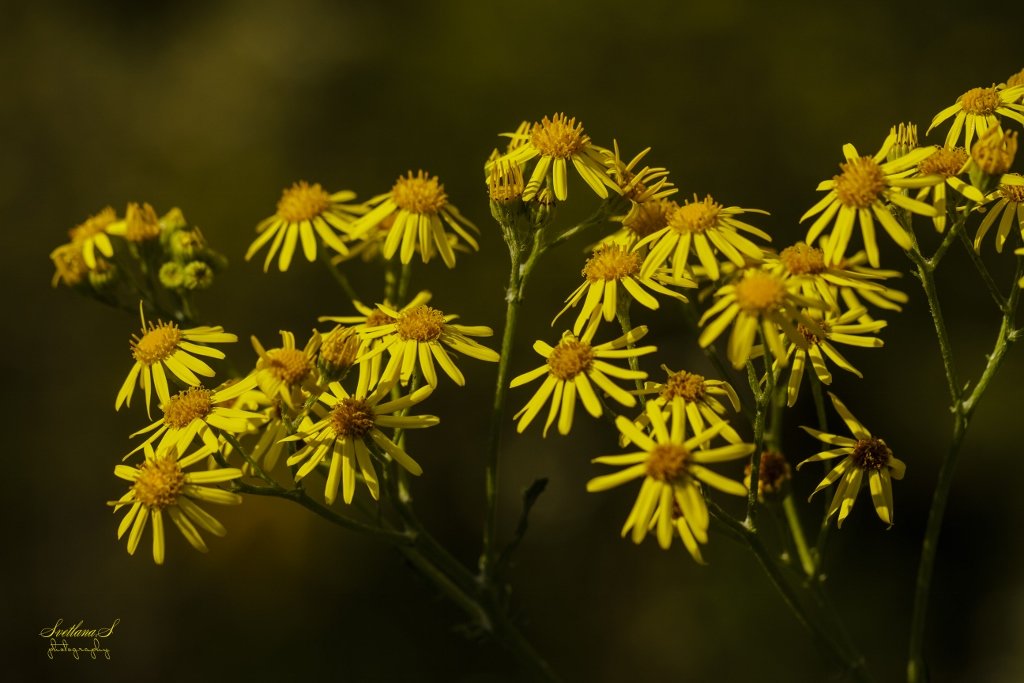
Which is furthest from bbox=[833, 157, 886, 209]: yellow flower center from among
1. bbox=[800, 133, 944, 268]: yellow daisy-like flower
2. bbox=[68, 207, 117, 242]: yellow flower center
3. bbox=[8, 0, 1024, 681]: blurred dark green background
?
bbox=[8, 0, 1024, 681]: blurred dark green background

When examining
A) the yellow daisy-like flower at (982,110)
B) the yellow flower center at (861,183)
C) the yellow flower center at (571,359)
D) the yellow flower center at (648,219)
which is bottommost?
the yellow flower center at (571,359)

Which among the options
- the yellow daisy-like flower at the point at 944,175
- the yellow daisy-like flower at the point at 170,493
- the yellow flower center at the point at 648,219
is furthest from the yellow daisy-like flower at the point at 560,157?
the yellow daisy-like flower at the point at 170,493

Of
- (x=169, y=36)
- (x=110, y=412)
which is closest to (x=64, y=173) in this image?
(x=169, y=36)

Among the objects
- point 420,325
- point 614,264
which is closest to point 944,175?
point 614,264

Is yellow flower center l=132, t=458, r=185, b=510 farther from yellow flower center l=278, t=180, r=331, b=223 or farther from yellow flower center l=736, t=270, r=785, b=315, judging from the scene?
yellow flower center l=736, t=270, r=785, b=315

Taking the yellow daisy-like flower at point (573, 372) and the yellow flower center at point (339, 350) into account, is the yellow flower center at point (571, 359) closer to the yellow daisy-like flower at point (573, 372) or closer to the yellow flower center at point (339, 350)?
the yellow daisy-like flower at point (573, 372)

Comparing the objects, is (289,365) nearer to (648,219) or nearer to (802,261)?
(648,219)
